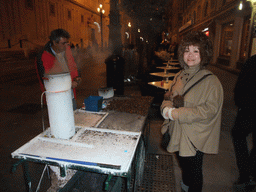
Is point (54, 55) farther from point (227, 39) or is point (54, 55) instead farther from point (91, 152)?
point (227, 39)

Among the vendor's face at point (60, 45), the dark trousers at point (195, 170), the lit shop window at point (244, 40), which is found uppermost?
the lit shop window at point (244, 40)

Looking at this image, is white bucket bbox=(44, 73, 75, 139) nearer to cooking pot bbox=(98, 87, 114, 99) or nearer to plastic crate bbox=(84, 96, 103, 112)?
plastic crate bbox=(84, 96, 103, 112)

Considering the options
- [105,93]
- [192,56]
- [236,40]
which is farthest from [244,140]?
[236,40]

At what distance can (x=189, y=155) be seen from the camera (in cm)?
171

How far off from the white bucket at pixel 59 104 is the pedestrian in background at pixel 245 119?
1971 millimetres

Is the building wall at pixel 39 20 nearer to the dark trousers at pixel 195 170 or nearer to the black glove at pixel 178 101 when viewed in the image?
the black glove at pixel 178 101

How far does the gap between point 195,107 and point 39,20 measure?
2356 centimetres

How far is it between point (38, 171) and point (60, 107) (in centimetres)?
203

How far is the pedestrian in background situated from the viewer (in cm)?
199

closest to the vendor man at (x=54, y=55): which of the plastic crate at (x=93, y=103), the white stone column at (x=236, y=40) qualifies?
the plastic crate at (x=93, y=103)

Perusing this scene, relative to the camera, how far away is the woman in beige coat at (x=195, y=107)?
1569 mm

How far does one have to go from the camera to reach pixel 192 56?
1660 millimetres

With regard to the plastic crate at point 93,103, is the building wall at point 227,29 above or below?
above

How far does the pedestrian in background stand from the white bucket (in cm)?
197
